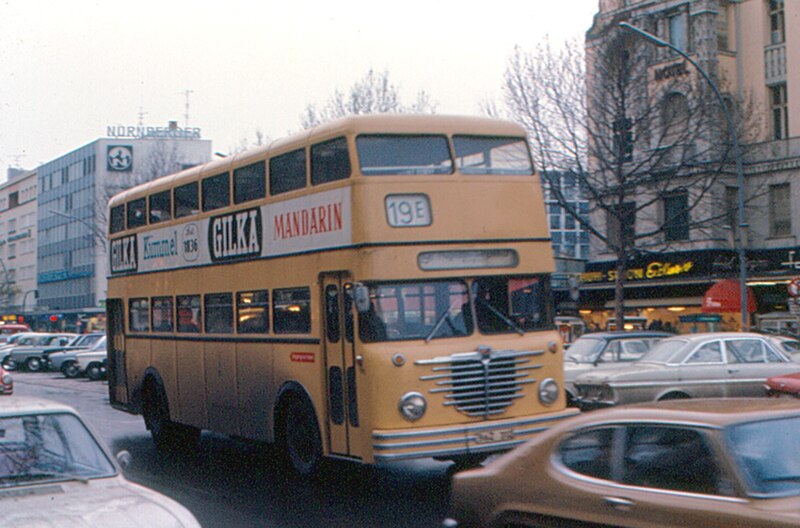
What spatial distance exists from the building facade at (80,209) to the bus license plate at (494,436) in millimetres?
84870

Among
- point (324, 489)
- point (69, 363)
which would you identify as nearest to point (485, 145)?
point (324, 489)

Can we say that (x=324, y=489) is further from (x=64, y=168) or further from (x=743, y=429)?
(x=64, y=168)

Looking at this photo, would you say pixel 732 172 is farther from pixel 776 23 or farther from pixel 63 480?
pixel 63 480

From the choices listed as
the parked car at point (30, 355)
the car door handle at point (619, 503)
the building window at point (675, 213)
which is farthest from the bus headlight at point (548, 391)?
the parked car at point (30, 355)

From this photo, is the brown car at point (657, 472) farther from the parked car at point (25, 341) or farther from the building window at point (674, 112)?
the parked car at point (25, 341)

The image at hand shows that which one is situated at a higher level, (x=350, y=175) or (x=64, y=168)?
(x=64, y=168)

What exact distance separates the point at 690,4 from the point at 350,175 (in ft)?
103

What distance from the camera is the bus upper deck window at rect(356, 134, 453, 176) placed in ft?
36.9

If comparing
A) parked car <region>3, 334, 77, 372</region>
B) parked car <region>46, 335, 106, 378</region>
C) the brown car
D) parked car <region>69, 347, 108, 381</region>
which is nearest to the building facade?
parked car <region>3, 334, 77, 372</region>

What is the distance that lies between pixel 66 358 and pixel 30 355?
7540 millimetres

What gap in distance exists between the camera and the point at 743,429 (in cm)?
546

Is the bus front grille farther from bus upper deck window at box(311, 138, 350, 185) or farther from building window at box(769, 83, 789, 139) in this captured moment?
building window at box(769, 83, 789, 139)

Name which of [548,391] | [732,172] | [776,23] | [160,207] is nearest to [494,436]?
[548,391]

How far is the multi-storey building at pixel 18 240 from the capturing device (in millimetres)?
125769
